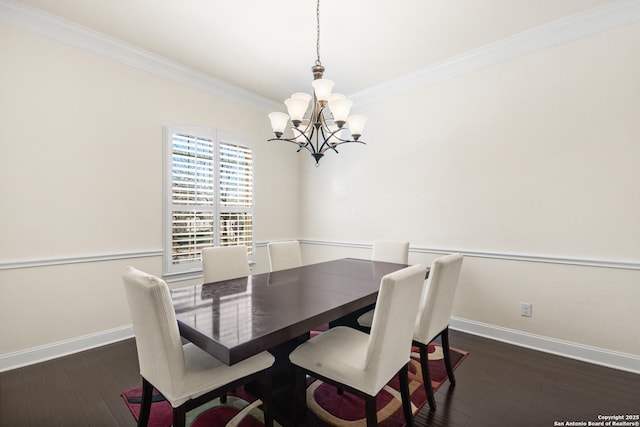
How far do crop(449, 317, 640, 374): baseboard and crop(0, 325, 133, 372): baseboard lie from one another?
343 centimetres

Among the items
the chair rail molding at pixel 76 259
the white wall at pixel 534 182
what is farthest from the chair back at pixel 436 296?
the chair rail molding at pixel 76 259

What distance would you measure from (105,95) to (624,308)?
489 cm

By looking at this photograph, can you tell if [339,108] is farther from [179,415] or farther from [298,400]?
[179,415]

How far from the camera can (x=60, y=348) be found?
8.54ft

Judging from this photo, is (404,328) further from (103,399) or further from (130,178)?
(130,178)

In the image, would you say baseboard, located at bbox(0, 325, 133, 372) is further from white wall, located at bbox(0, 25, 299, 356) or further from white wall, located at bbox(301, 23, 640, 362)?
white wall, located at bbox(301, 23, 640, 362)

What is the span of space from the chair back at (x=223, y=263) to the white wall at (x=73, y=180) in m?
1.03

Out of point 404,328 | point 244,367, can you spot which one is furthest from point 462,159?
point 244,367

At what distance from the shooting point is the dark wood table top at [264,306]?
131 cm

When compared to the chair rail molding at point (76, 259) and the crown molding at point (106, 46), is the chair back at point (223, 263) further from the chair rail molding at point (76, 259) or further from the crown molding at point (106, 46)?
the crown molding at point (106, 46)

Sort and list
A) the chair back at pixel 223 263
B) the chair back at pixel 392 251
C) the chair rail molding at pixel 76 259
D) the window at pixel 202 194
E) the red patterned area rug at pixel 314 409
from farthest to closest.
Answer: the window at pixel 202 194, the chair back at pixel 392 251, the chair back at pixel 223 263, the chair rail molding at pixel 76 259, the red patterned area rug at pixel 314 409

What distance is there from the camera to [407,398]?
1.69 metres

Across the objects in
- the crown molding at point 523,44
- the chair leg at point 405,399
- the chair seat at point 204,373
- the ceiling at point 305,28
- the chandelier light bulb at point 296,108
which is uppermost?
the ceiling at point 305,28

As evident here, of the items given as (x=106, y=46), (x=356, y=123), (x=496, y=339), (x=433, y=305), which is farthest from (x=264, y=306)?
(x=106, y=46)
